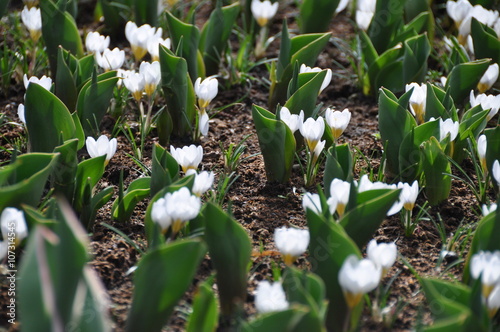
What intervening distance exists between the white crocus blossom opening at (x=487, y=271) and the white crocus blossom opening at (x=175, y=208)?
668 mm

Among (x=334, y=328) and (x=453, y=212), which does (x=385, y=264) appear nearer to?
(x=334, y=328)

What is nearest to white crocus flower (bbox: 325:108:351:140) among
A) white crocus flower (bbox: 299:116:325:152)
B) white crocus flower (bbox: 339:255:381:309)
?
white crocus flower (bbox: 299:116:325:152)

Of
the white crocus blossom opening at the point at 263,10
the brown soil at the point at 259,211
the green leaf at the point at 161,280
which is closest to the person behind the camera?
the green leaf at the point at 161,280

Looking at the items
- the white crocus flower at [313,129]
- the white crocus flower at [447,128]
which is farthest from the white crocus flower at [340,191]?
the white crocus flower at [447,128]

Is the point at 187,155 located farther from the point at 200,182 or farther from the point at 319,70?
the point at 319,70

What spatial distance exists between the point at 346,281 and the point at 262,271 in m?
0.53

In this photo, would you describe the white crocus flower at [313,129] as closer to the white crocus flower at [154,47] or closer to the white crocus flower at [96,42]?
the white crocus flower at [154,47]

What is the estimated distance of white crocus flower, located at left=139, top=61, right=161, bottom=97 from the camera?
2432mm

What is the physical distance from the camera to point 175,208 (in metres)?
1.73

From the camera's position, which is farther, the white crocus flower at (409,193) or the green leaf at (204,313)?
the white crocus flower at (409,193)

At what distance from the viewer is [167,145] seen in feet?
8.86

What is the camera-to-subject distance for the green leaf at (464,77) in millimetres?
2590

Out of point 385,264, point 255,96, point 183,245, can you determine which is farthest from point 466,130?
point 183,245

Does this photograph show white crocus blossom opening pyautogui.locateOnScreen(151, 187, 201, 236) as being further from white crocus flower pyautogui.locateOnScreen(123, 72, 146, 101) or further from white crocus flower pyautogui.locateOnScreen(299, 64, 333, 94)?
white crocus flower pyautogui.locateOnScreen(299, 64, 333, 94)
